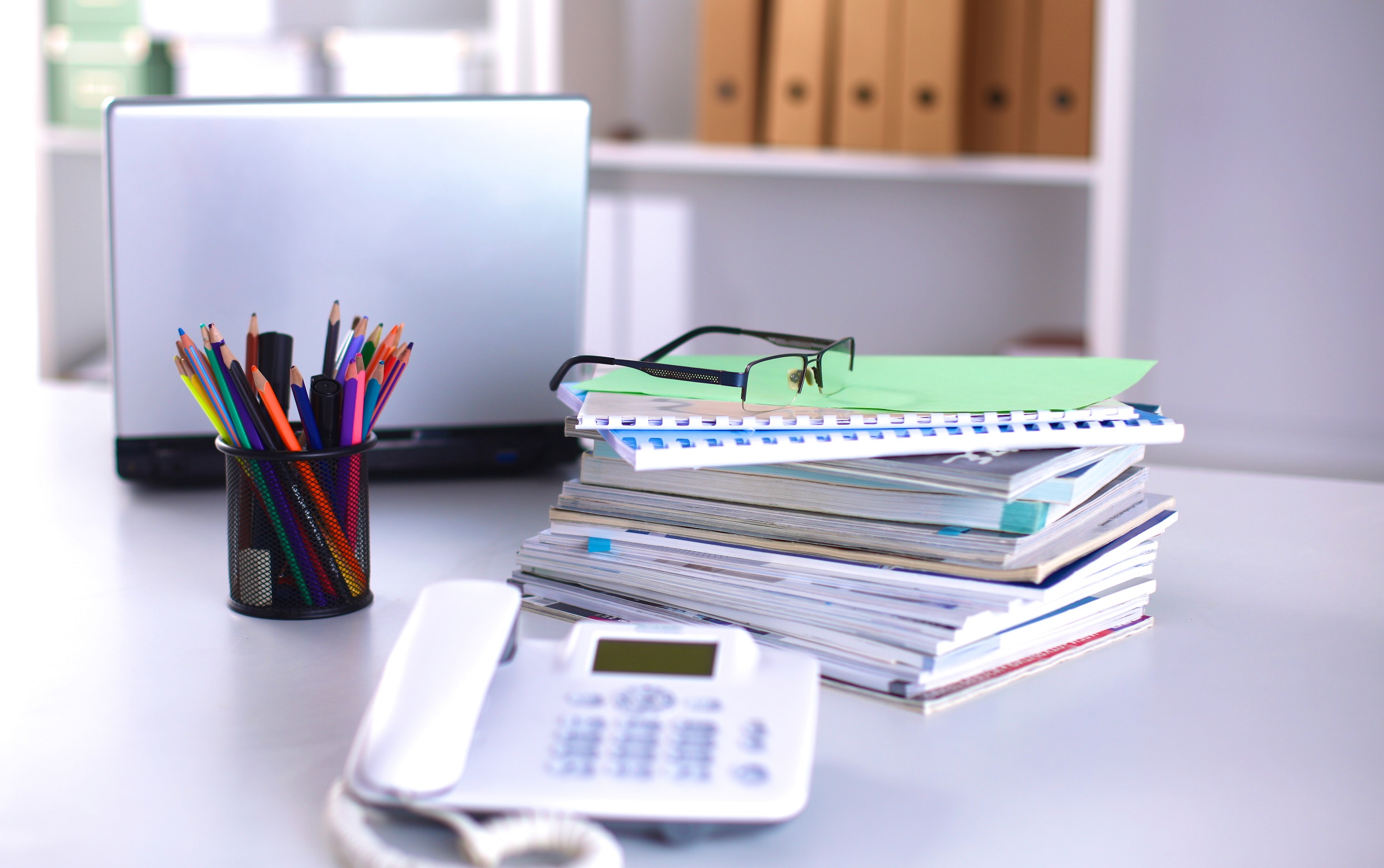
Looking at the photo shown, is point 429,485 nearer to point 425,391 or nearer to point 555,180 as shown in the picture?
point 425,391

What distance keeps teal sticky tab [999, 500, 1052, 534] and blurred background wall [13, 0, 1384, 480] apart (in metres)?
1.74

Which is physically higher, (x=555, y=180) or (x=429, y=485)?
(x=555, y=180)

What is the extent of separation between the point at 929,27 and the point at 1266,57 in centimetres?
64

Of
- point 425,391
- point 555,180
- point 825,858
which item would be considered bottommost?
point 825,858

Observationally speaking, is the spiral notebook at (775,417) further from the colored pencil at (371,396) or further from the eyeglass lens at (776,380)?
the colored pencil at (371,396)

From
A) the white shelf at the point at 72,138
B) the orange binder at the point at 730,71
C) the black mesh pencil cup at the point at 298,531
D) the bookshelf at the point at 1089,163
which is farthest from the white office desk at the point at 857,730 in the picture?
the white shelf at the point at 72,138

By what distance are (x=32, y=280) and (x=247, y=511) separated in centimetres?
240

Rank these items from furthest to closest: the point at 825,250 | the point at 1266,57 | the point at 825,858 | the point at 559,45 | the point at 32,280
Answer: the point at 32,280 → the point at 825,250 → the point at 559,45 → the point at 1266,57 → the point at 825,858

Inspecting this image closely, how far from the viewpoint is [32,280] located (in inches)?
108

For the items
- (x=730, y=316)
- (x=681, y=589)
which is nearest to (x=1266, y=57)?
(x=730, y=316)

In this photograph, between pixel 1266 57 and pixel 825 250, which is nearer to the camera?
pixel 1266 57

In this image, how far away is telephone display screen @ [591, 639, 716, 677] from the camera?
0.53 meters

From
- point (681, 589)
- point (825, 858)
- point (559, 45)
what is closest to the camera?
point (825, 858)

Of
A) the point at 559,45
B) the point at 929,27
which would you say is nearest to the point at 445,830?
the point at 929,27
